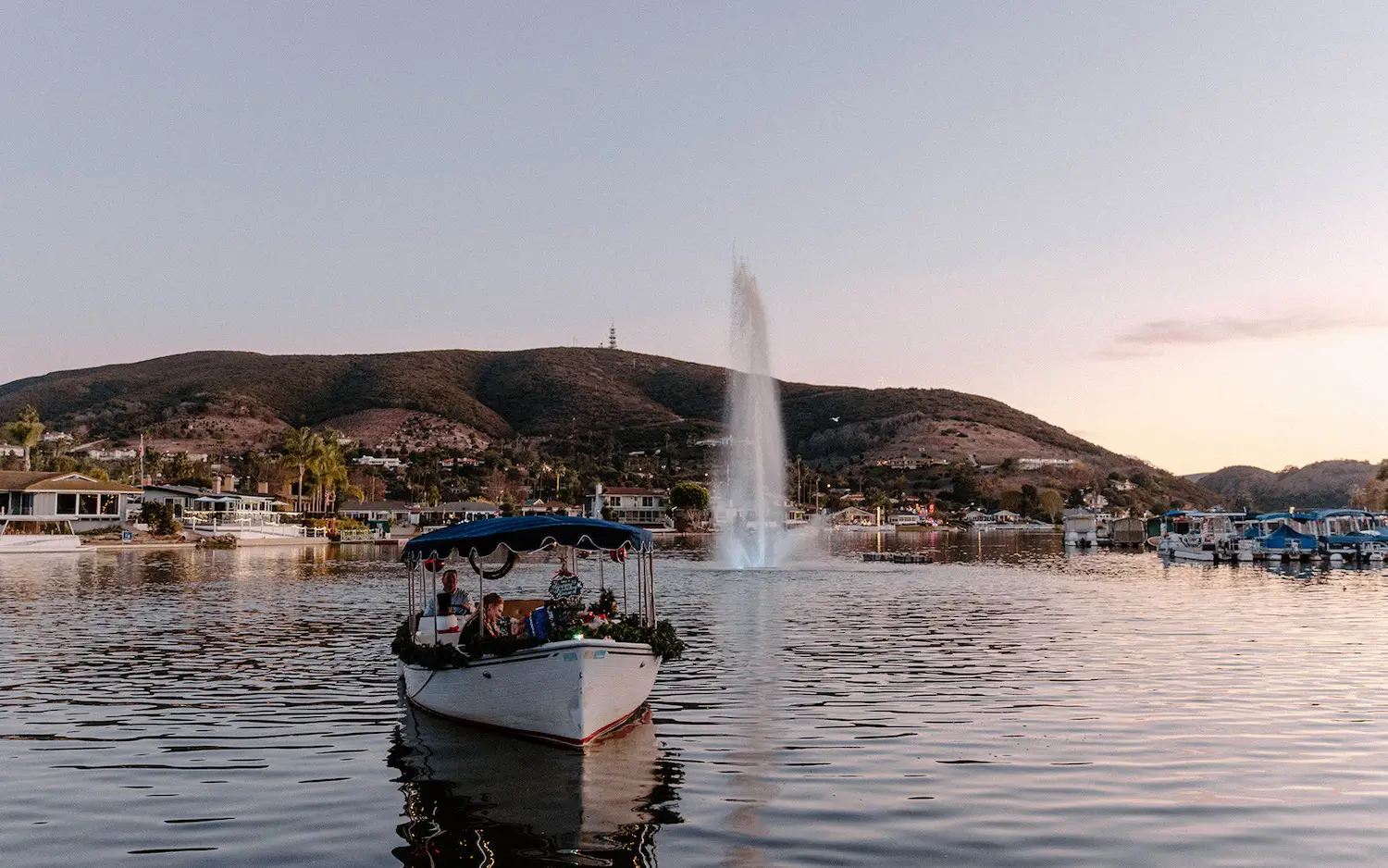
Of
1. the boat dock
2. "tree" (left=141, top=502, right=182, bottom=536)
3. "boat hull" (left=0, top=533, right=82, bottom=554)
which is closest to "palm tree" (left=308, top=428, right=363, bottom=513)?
"tree" (left=141, top=502, right=182, bottom=536)

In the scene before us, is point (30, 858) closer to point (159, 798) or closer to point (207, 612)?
point (159, 798)

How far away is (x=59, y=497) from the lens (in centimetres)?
12300

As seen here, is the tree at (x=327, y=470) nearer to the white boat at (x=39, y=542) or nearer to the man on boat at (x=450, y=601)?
the white boat at (x=39, y=542)

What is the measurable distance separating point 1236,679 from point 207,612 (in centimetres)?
3875

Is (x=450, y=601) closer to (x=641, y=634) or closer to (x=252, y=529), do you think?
(x=641, y=634)

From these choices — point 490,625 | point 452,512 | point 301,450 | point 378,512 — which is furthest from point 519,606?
point 452,512

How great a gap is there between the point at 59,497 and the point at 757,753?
125m

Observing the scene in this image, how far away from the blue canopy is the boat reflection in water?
3635 millimetres

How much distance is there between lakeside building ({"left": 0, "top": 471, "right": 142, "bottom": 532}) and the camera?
4678 inches

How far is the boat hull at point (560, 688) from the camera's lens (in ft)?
63.3

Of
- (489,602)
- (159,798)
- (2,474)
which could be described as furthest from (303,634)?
(2,474)

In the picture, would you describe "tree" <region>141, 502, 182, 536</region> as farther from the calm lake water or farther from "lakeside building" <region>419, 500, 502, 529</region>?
the calm lake water

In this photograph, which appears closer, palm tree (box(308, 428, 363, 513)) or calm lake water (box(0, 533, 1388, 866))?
calm lake water (box(0, 533, 1388, 866))

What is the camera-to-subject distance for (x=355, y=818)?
619 inches
